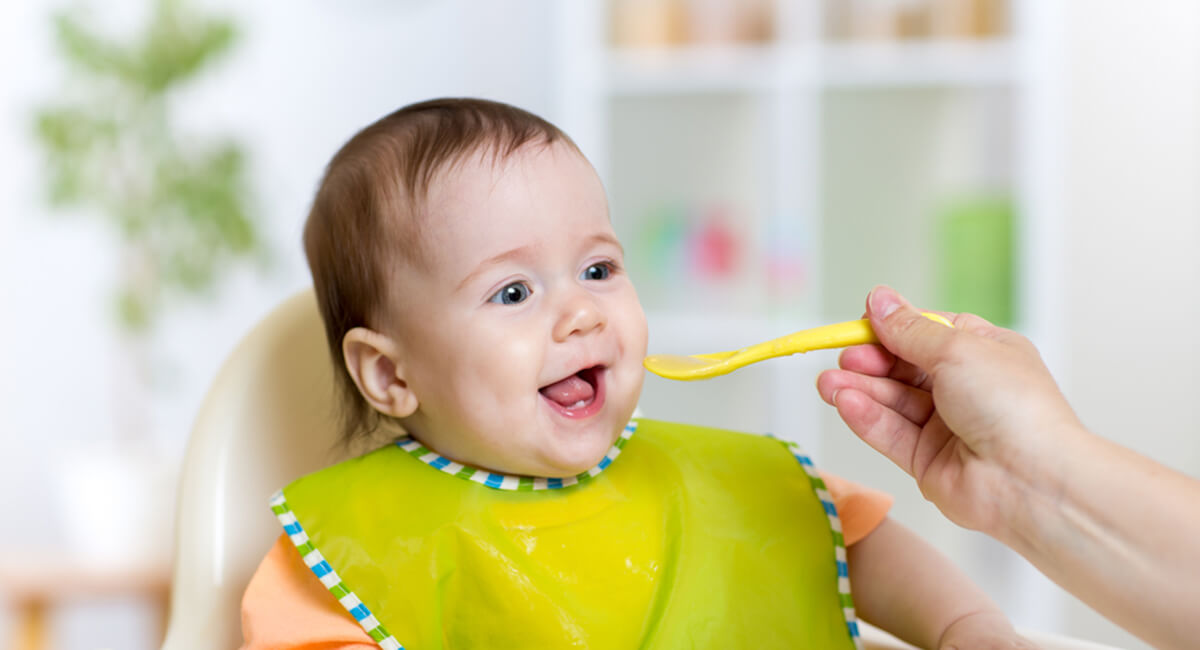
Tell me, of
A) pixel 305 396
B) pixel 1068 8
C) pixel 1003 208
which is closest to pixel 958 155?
pixel 1003 208

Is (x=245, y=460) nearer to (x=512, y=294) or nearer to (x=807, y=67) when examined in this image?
(x=512, y=294)

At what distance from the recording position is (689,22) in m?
2.17

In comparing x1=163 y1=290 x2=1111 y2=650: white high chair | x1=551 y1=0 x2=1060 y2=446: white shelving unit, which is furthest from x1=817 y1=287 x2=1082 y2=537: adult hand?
x1=551 y1=0 x2=1060 y2=446: white shelving unit

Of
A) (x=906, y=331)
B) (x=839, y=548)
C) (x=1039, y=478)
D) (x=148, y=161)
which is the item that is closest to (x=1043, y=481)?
(x=1039, y=478)

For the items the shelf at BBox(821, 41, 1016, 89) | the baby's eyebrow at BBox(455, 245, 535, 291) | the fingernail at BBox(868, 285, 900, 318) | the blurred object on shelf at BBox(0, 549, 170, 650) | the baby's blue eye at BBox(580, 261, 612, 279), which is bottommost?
the blurred object on shelf at BBox(0, 549, 170, 650)

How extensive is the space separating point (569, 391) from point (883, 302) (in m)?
0.24

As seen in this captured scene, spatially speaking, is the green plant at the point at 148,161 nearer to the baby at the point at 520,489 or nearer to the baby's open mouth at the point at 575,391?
the baby at the point at 520,489

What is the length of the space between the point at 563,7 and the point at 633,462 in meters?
1.54

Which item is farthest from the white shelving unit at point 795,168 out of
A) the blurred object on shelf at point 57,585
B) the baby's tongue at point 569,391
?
the baby's tongue at point 569,391

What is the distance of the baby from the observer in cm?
72

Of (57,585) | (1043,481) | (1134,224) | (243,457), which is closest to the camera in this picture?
(1043,481)

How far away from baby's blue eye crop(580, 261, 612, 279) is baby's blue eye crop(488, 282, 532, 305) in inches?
2.0

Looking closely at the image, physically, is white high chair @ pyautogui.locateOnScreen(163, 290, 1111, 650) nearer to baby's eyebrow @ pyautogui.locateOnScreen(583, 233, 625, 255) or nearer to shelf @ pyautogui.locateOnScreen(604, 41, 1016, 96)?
baby's eyebrow @ pyautogui.locateOnScreen(583, 233, 625, 255)

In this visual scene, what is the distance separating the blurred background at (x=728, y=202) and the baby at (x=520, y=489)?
1.31 meters
